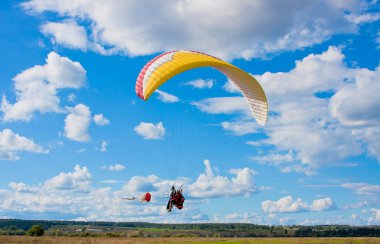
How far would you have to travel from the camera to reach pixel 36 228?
54719 mm

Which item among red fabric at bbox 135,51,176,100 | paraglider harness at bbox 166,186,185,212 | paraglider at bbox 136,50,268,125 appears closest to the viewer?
paraglider at bbox 136,50,268,125

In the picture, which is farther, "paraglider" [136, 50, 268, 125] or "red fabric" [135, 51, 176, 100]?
"red fabric" [135, 51, 176, 100]

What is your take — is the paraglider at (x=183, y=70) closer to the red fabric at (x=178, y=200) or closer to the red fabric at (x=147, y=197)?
the red fabric at (x=178, y=200)

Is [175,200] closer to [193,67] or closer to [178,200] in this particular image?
[178,200]

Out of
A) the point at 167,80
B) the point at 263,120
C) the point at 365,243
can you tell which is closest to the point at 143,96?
the point at 167,80

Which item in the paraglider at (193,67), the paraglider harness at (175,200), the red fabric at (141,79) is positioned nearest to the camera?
the paraglider at (193,67)

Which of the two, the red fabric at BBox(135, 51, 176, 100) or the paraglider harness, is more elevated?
the red fabric at BBox(135, 51, 176, 100)

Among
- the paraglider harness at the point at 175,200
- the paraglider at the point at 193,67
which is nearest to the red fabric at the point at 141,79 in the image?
the paraglider at the point at 193,67

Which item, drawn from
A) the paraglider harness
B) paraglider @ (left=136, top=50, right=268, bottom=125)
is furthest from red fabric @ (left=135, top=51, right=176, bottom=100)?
the paraglider harness

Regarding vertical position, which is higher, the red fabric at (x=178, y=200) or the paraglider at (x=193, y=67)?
the paraglider at (x=193, y=67)

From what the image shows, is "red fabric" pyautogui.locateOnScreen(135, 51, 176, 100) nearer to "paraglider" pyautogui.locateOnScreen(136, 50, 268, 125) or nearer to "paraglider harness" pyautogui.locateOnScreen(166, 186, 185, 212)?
"paraglider" pyautogui.locateOnScreen(136, 50, 268, 125)

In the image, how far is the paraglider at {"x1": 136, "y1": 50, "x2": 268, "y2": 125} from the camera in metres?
20.4

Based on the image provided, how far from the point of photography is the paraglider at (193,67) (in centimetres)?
2036

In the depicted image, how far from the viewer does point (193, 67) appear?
68.8 feet
